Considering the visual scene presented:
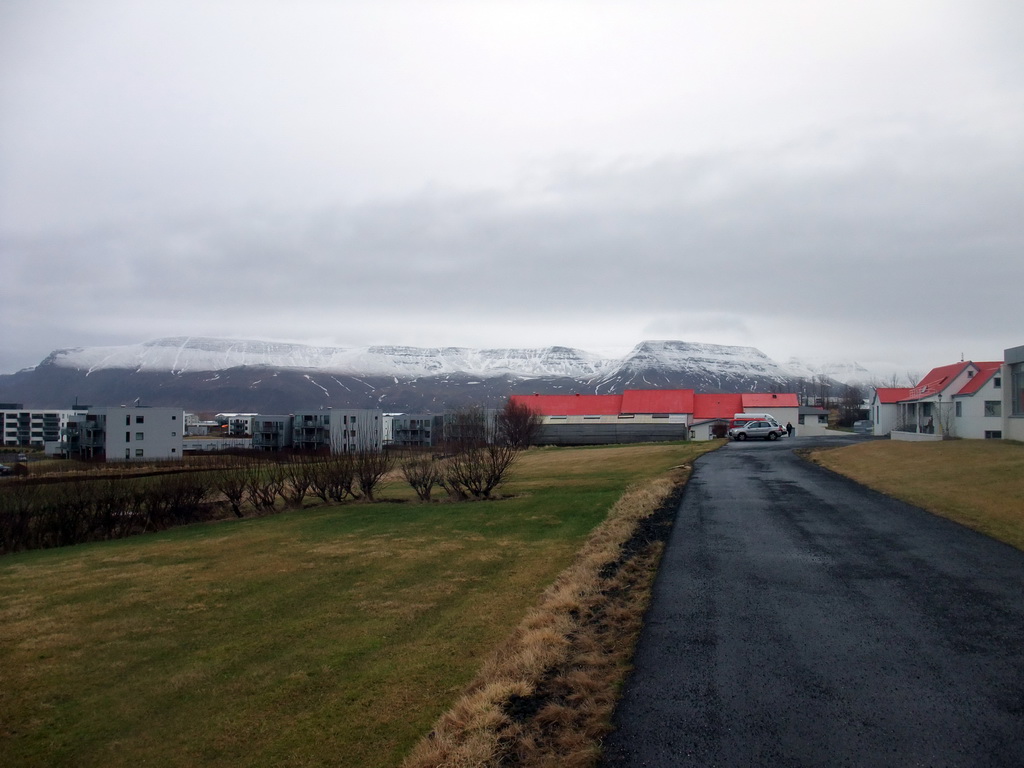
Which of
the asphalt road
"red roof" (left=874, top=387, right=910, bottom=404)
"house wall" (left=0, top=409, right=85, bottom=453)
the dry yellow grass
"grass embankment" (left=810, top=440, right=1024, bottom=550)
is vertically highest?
"red roof" (left=874, top=387, right=910, bottom=404)

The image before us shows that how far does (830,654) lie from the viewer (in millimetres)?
6973

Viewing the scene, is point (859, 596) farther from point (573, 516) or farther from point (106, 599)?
point (106, 599)

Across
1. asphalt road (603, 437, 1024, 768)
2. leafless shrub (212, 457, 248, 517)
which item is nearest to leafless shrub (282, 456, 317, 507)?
leafless shrub (212, 457, 248, 517)

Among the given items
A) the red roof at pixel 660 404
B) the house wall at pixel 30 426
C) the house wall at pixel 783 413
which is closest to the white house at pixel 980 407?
the house wall at pixel 783 413

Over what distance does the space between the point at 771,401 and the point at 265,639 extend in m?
80.6

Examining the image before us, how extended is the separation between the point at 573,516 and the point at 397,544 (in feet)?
16.0

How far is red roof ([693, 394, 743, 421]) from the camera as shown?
84500mm

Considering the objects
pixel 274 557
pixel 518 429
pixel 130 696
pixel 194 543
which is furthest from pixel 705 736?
pixel 518 429

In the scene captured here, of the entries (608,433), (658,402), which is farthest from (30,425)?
(608,433)

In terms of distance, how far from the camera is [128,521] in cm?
2720

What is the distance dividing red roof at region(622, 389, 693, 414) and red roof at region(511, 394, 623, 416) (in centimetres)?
141

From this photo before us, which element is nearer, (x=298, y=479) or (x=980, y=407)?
(x=298, y=479)

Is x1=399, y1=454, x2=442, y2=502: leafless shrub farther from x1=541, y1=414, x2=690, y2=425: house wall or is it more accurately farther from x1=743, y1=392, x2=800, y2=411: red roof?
x1=743, y1=392, x2=800, y2=411: red roof

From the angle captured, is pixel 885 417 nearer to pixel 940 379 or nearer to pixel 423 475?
pixel 940 379
